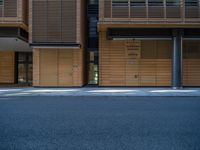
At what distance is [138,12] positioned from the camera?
2019 centimetres

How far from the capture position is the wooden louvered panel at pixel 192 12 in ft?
65.4

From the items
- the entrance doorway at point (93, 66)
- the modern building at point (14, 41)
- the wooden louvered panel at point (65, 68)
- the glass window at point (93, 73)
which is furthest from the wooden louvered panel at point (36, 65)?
the glass window at point (93, 73)

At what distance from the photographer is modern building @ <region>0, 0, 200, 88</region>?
20094 mm

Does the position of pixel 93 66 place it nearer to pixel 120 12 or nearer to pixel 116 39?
pixel 116 39

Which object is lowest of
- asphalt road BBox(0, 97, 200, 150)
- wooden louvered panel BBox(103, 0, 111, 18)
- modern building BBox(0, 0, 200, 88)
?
asphalt road BBox(0, 97, 200, 150)

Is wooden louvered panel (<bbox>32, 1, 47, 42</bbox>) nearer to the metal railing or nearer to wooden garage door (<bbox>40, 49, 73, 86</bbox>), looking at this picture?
wooden garage door (<bbox>40, 49, 73, 86</bbox>)

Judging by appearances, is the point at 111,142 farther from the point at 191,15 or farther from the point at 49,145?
the point at 191,15

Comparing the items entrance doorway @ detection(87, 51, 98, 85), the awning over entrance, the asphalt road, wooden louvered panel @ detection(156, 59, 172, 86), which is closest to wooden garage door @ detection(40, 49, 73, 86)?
entrance doorway @ detection(87, 51, 98, 85)

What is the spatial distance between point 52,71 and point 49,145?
17.0 metres

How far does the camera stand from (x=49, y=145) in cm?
532

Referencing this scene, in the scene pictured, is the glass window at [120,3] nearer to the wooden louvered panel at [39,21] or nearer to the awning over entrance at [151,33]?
the awning over entrance at [151,33]

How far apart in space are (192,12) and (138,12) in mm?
4012

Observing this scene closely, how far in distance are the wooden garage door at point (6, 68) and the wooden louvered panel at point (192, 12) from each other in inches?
710

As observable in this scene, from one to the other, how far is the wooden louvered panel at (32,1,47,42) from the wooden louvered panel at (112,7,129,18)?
214 inches
